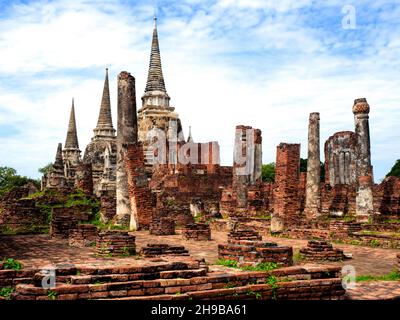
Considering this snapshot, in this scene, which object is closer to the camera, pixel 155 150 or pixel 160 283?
pixel 160 283

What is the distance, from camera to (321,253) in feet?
29.5

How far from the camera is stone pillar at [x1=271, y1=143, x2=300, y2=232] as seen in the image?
47.5 ft

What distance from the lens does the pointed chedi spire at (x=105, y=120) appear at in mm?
48406

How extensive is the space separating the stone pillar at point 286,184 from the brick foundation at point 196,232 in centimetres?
252

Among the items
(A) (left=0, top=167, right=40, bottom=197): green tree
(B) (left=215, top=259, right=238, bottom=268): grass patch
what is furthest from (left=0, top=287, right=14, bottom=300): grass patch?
(A) (left=0, top=167, right=40, bottom=197): green tree

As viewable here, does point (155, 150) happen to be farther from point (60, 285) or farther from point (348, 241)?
point (60, 285)

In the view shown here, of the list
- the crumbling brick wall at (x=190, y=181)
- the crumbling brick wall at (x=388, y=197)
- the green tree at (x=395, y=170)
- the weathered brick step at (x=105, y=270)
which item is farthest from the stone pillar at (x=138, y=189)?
the green tree at (x=395, y=170)

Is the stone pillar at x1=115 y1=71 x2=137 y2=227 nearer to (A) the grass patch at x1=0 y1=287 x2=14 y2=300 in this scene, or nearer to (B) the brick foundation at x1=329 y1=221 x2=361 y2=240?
(B) the brick foundation at x1=329 y1=221 x2=361 y2=240

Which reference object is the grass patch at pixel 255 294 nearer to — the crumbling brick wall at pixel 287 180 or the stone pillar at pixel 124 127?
the crumbling brick wall at pixel 287 180

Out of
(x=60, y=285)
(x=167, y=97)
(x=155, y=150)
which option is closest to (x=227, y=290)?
(x=60, y=285)

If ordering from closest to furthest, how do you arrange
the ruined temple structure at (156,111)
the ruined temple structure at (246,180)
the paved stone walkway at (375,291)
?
the paved stone walkway at (375,291) < the ruined temple structure at (246,180) < the ruined temple structure at (156,111)

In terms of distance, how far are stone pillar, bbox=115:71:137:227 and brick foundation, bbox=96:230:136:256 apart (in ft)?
23.0

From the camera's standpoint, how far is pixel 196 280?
4.94 meters
